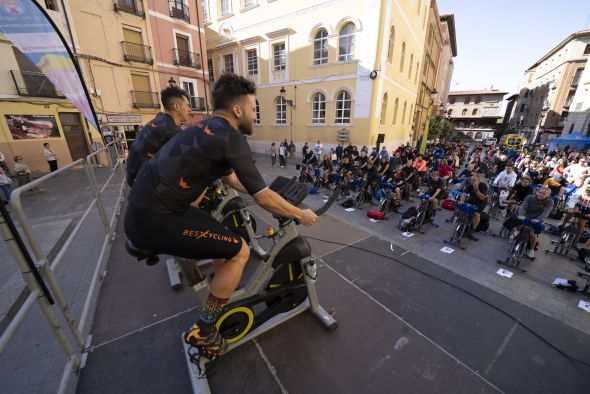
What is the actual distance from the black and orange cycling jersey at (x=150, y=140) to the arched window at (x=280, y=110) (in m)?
16.0

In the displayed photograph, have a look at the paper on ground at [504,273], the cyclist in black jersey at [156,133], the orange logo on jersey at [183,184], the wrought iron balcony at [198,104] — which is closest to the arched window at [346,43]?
the wrought iron balcony at [198,104]

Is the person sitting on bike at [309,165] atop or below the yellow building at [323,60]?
below

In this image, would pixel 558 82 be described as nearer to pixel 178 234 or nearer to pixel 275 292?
pixel 275 292

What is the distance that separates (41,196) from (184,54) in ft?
50.6

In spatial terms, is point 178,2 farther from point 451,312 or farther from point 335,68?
point 451,312

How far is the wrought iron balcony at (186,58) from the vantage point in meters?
17.0

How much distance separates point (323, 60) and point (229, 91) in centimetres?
1580

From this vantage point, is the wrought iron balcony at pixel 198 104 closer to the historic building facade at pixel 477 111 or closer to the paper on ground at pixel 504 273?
the paper on ground at pixel 504 273

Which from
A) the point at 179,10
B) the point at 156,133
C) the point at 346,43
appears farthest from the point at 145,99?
the point at 156,133

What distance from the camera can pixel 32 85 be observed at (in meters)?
11.6

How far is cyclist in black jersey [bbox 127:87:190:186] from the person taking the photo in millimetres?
2875

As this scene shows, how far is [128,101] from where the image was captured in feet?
49.8

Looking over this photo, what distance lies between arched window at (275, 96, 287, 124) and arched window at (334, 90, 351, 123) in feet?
14.2

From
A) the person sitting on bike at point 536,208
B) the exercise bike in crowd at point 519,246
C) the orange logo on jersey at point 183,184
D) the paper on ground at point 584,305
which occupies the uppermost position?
the orange logo on jersey at point 183,184
